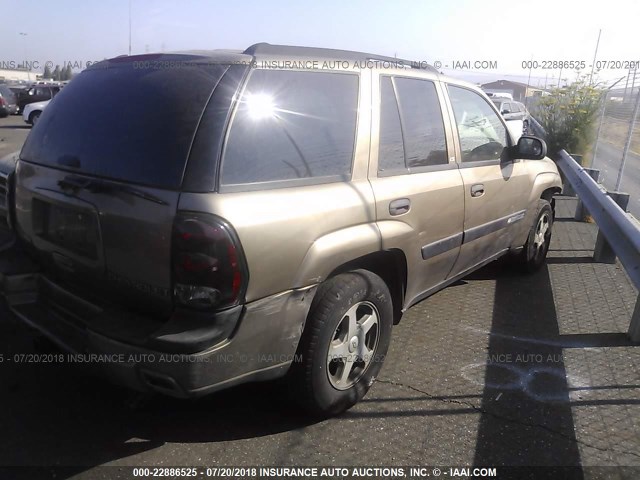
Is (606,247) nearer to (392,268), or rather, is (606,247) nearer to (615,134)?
(392,268)

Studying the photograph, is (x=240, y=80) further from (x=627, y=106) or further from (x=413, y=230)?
(x=627, y=106)

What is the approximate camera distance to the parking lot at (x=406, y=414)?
108 inches

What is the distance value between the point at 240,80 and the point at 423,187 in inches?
55.6

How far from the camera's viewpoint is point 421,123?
360 centimetres

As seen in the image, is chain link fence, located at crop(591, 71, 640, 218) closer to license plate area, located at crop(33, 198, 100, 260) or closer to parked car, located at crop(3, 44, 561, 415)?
parked car, located at crop(3, 44, 561, 415)

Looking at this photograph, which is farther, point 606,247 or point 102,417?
point 606,247

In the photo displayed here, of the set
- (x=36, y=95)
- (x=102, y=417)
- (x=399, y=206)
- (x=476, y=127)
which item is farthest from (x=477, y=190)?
(x=36, y=95)

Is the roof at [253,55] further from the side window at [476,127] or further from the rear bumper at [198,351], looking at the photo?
the rear bumper at [198,351]

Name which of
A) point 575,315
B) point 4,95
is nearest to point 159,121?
point 575,315

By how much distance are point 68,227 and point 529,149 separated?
3.59m

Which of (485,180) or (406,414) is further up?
(485,180)

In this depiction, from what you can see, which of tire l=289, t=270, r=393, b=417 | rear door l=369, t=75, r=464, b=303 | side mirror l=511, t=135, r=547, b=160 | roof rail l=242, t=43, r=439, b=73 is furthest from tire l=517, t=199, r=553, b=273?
tire l=289, t=270, r=393, b=417

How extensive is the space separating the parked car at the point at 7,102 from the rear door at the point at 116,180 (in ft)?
83.9

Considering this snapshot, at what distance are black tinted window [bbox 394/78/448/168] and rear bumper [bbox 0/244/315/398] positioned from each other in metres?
1.33
